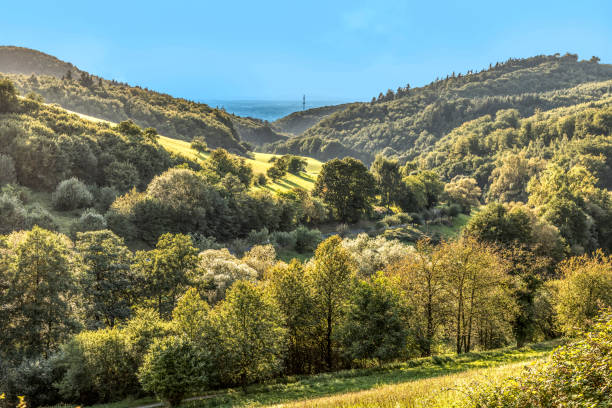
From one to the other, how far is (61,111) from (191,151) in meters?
27.4

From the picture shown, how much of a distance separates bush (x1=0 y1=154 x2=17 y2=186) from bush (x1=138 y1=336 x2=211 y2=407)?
4169cm

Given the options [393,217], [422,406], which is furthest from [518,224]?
[422,406]

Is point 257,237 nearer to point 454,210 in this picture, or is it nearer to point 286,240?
point 286,240

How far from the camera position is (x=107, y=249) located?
30.2m

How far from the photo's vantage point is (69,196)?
48.4 m

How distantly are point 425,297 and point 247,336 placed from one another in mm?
14898

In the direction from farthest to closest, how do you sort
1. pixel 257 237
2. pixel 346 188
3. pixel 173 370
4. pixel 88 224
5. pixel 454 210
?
pixel 454 210
pixel 346 188
pixel 257 237
pixel 88 224
pixel 173 370

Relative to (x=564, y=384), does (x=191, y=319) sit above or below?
below

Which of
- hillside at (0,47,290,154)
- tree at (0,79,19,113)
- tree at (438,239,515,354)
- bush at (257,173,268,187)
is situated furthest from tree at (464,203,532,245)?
hillside at (0,47,290,154)

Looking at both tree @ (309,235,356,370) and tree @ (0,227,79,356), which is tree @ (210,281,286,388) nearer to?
tree @ (309,235,356,370)

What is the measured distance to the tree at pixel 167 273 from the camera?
102 feet

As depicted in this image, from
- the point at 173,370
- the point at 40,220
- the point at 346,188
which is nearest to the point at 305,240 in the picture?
the point at 346,188

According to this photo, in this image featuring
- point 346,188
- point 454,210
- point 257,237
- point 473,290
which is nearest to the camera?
point 473,290

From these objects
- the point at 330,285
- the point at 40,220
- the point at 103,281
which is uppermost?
the point at 40,220
